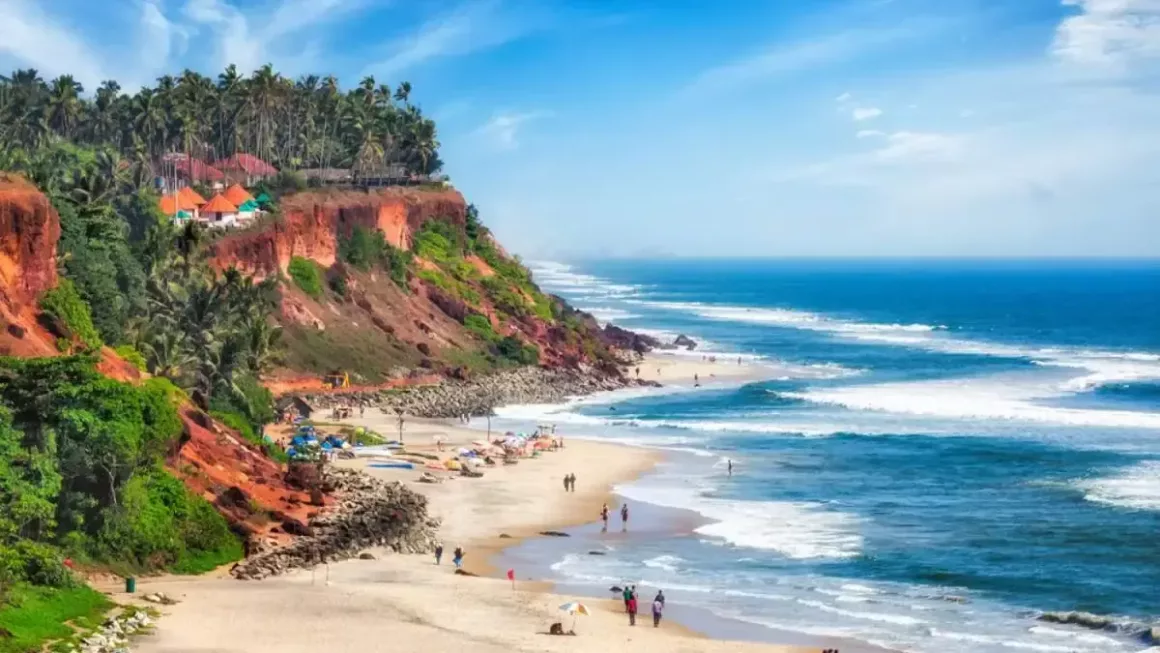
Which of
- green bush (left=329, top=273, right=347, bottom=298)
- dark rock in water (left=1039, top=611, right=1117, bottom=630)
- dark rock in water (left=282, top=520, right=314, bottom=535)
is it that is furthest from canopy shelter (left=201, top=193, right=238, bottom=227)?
dark rock in water (left=1039, top=611, right=1117, bottom=630)

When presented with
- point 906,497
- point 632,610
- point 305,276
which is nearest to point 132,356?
point 632,610

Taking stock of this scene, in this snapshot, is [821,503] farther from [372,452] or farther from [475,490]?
[372,452]

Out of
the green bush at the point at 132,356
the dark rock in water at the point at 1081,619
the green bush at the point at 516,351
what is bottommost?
the dark rock in water at the point at 1081,619

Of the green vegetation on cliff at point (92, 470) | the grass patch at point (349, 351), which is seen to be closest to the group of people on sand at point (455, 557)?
the green vegetation on cliff at point (92, 470)

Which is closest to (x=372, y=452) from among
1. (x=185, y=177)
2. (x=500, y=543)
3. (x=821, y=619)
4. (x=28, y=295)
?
(x=500, y=543)

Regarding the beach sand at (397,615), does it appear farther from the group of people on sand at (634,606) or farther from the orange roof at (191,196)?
the orange roof at (191,196)

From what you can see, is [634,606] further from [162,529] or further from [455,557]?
[162,529]

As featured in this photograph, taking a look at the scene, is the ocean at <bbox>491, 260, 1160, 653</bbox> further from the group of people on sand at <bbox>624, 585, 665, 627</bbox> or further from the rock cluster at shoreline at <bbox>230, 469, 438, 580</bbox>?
the rock cluster at shoreline at <bbox>230, 469, 438, 580</bbox>
